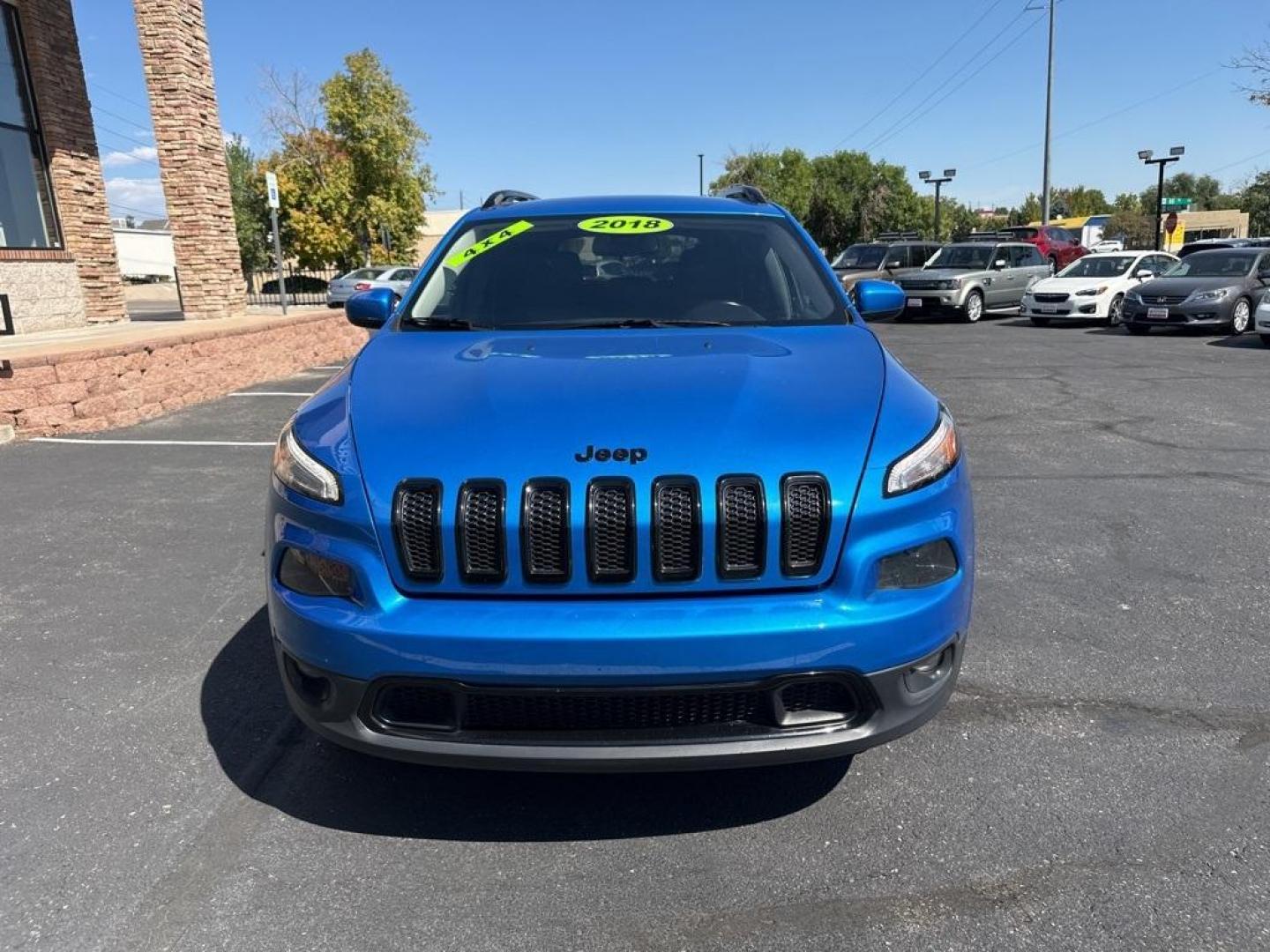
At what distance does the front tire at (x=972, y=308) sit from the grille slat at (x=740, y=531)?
19.3 metres

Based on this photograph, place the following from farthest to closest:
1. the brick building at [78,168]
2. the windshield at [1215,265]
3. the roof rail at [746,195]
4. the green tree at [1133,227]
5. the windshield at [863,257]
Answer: the green tree at [1133,227] → the windshield at [863,257] → the windshield at [1215,265] → the brick building at [78,168] → the roof rail at [746,195]

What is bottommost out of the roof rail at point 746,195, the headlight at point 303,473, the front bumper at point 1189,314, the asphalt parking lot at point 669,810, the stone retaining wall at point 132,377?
the asphalt parking lot at point 669,810

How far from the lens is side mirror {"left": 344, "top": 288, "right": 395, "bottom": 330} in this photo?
3.90 metres

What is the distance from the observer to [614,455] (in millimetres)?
2213

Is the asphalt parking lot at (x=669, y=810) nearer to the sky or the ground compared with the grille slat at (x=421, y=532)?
nearer to the ground

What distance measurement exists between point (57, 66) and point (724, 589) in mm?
18432

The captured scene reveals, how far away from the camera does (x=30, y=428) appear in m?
7.98

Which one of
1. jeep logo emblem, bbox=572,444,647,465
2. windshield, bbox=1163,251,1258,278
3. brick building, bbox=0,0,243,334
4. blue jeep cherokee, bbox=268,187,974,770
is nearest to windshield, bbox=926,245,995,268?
windshield, bbox=1163,251,1258,278

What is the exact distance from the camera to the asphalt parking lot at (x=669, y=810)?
2.15m

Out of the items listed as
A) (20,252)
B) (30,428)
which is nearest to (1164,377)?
(30,428)

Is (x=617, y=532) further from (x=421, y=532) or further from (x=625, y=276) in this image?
(x=625, y=276)

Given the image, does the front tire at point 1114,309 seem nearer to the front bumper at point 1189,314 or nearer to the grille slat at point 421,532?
the front bumper at point 1189,314

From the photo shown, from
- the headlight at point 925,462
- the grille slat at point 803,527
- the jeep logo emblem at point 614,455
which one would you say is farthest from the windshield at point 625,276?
the grille slat at point 803,527

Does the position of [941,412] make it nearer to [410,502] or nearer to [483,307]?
[410,502]
